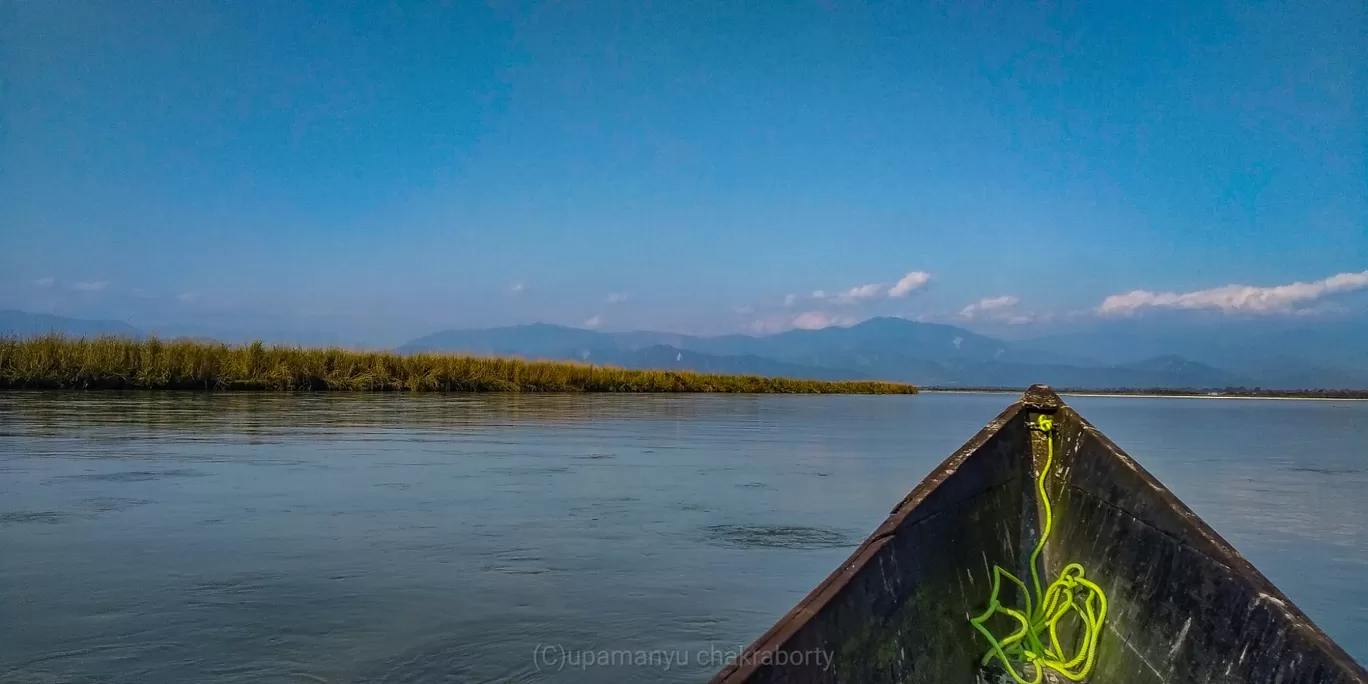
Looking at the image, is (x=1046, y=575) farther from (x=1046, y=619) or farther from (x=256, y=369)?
(x=256, y=369)

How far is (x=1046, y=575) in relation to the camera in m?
2.46

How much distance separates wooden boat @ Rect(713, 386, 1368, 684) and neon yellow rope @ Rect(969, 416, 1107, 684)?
3 centimetres

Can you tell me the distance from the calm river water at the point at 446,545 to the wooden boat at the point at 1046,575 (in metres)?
0.76

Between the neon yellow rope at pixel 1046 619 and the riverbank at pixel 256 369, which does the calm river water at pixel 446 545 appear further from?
the riverbank at pixel 256 369

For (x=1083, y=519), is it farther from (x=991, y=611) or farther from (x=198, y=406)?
(x=198, y=406)

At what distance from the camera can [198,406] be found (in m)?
13.9

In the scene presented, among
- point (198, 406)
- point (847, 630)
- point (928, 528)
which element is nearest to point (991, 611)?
point (928, 528)

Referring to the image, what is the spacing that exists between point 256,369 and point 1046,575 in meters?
21.6

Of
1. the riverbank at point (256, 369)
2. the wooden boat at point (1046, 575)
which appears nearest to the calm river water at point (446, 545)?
the wooden boat at point (1046, 575)

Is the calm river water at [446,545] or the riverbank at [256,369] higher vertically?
the riverbank at [256,369]

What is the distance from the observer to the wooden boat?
5.78 feet

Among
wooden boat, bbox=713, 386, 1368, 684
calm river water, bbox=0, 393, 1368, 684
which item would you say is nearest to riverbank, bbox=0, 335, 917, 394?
calm river water, bbox=0, 393, 1368, 684

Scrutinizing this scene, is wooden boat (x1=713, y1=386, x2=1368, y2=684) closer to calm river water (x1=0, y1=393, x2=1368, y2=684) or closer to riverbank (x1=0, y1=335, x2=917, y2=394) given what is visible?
calm river water (x1=0, y1=393, x2=1368, y2=684)

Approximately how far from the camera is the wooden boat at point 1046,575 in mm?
1762
